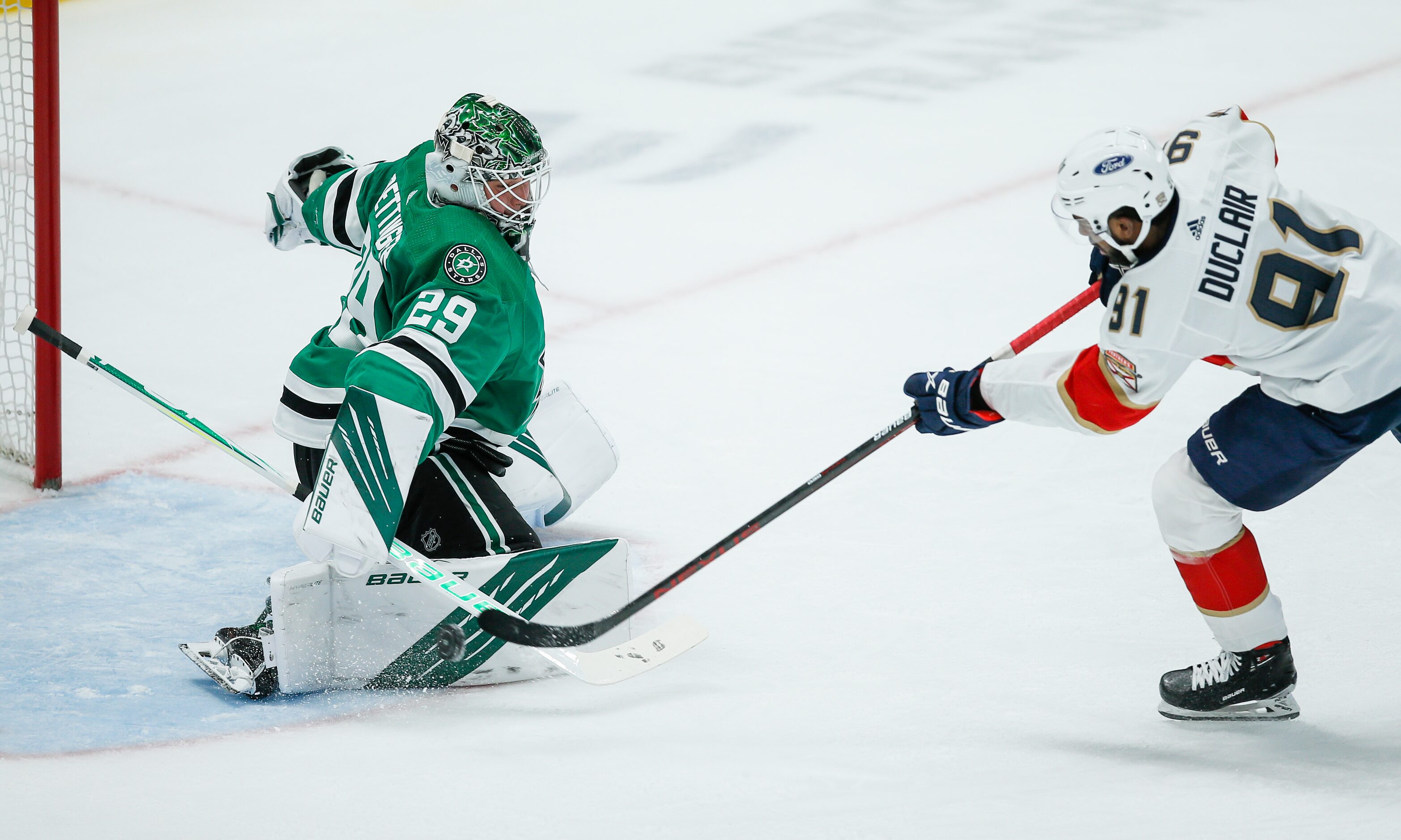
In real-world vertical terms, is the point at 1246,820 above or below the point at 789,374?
below

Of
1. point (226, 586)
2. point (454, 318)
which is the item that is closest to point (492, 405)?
point (454, 318)

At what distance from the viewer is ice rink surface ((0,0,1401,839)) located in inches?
94.0

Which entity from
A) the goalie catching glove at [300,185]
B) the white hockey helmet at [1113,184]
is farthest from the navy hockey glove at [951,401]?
the goalie catching glove at [300,185]

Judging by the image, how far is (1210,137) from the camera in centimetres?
252

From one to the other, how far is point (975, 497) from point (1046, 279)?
1527 mm

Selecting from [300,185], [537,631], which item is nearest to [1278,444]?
[537,631]

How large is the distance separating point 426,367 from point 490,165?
436 mm

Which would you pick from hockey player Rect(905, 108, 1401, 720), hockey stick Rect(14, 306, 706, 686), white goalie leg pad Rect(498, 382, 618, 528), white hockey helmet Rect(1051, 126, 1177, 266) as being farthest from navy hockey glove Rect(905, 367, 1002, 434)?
white goalie leg pad Rect(498, 382, 618, 528)

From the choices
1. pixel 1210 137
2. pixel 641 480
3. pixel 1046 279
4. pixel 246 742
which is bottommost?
pixel 246 742

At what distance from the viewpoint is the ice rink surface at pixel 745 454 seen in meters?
2.39

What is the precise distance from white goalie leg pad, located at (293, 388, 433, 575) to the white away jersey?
3.75 ft

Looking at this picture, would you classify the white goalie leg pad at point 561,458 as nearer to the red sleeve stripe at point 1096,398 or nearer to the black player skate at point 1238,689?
the red sleeve stripe at point 1096,398

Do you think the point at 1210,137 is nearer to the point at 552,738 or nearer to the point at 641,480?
the point at 552,738

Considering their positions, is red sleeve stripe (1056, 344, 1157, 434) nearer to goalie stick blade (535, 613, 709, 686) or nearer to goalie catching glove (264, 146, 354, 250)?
goalie stick blade (535, 613, 709, 686)
